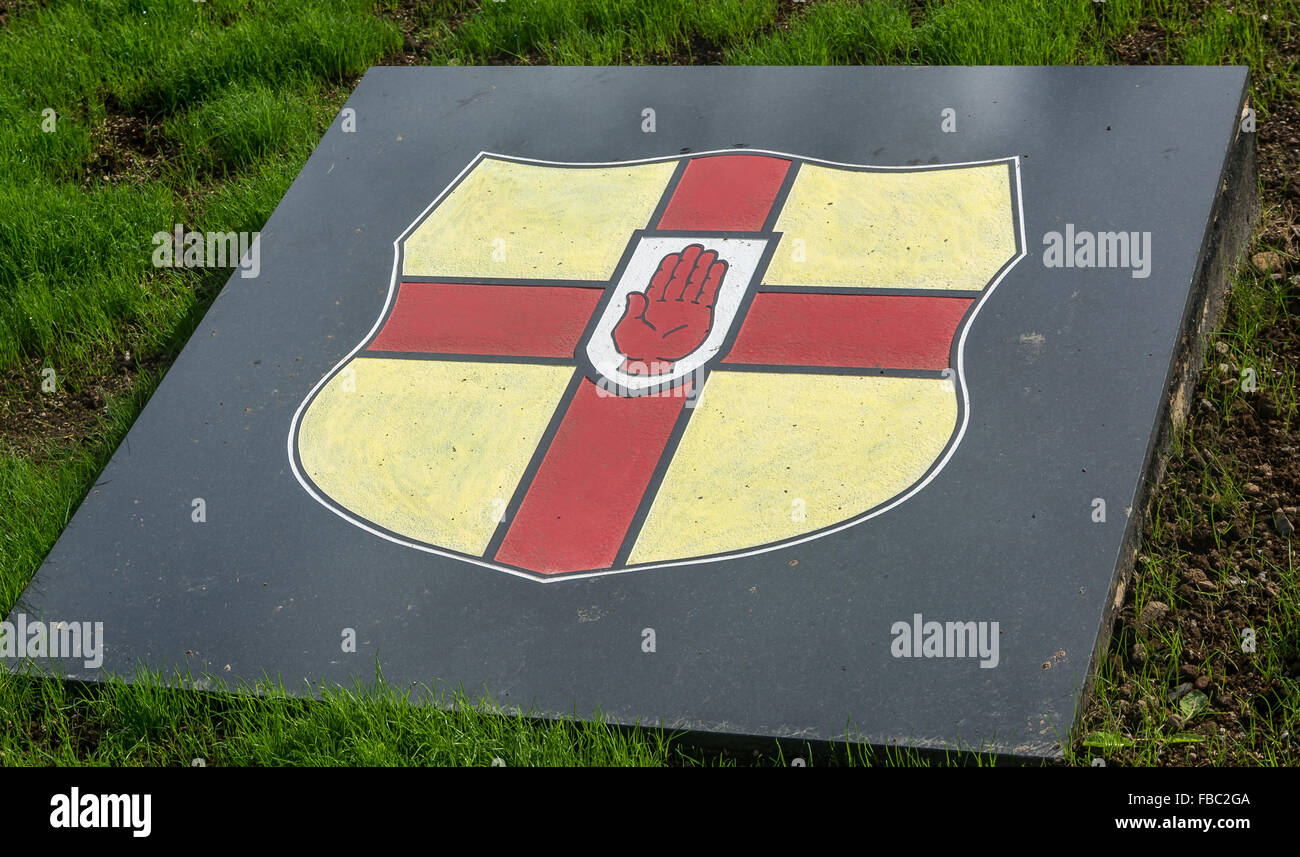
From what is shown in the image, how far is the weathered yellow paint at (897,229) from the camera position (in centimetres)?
331

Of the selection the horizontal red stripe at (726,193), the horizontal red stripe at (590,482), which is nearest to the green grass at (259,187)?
the horizontal red stripe at (590,482)

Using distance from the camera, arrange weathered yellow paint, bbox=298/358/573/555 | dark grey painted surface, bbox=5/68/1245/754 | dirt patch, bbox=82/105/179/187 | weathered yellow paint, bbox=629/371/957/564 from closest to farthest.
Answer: dark grey painted surface, bbox=5/68/1245/754 < weathered yellow paint, bbox=629/371/957/564 < weathered yellow paint, bbox=298/358/573/555 < dirt patch, bbox=82/105/179/187

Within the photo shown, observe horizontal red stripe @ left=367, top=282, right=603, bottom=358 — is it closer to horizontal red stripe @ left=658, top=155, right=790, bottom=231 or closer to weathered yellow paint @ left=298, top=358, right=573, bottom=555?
weathered yellow paint @ left=298, top=358, right=573, bottom=555

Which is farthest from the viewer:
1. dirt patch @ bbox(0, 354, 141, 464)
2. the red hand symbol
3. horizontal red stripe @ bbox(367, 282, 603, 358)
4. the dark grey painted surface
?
dirt patch @ bbox(0, 354, 141, 464)

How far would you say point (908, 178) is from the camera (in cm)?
361

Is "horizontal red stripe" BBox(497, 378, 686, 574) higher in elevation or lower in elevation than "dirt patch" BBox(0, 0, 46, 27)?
lower

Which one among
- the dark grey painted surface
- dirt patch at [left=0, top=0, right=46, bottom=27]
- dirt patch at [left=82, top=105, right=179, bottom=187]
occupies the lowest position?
the dark grey painted surface

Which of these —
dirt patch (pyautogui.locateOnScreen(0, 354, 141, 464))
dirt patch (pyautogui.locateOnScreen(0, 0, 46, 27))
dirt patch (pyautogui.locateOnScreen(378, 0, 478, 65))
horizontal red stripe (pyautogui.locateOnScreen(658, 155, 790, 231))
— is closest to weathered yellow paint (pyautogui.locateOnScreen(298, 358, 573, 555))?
horizontal red stripe (pyautogui.locateOnScreen(658, 155, 790, 231))

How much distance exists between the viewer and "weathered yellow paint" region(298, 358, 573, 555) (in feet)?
9.93

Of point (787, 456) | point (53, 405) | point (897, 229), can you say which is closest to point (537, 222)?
point (897, 229)

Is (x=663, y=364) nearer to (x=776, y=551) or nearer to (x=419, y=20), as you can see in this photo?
(x=776, y=551)

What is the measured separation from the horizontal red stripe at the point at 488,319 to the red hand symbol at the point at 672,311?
0.14 meters

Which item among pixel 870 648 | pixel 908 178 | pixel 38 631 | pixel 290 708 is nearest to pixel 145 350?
pixel 38 631

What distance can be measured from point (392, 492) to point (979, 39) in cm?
276
